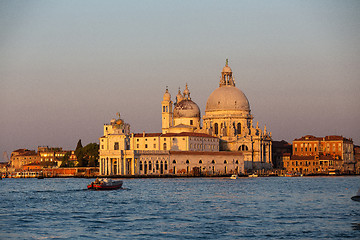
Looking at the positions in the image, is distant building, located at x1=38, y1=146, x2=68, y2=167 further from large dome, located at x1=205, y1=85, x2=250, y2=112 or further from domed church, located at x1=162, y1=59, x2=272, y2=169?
large dome, located at x1=205, y1=85, x2=250, y2=112

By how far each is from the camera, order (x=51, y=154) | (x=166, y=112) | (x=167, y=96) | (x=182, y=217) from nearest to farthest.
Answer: (x=182, y=217)
(x=166, y=112)
(x=167, y=96)
(x=51, y=154)

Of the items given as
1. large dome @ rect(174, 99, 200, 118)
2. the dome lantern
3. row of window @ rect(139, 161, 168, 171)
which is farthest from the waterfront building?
row of window @ rect(139, 161, 168, 171)

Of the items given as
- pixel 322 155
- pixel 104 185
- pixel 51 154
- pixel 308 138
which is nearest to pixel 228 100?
pixel 322 155

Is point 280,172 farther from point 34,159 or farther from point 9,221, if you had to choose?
point 9,221

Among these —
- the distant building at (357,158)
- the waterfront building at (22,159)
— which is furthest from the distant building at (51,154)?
the distant building at (357,158)

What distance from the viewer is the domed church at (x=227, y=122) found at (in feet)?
400

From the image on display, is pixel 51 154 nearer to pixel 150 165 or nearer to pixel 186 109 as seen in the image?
pixel 186 109

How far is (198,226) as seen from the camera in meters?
35.4

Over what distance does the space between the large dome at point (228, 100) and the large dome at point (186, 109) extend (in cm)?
248

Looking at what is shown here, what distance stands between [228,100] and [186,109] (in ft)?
23.4

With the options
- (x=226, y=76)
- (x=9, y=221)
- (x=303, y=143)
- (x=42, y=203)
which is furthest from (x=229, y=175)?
(x=9, y=221)

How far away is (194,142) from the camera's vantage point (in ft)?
371

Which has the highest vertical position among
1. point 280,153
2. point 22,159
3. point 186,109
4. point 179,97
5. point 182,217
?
point 179,97

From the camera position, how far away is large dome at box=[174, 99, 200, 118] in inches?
4909
